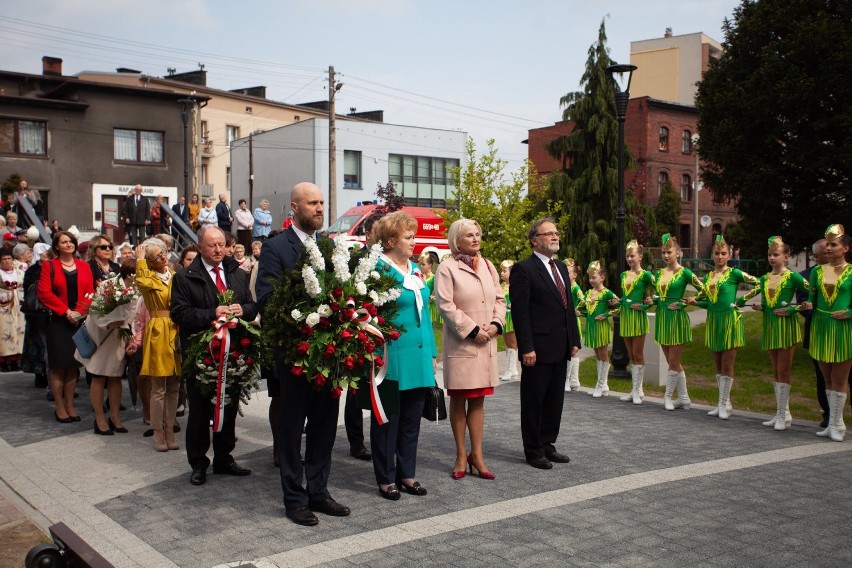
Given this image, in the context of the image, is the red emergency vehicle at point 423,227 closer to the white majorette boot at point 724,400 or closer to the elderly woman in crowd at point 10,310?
the elderly woman in crowd at point 10,310

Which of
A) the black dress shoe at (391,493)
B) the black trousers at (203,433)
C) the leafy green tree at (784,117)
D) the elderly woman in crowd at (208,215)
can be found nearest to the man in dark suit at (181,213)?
→ the elderly woman in crowd at (208,215)

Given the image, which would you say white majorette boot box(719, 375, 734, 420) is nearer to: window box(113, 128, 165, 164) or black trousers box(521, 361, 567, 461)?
black trousers box(521, 361, 567, 461)

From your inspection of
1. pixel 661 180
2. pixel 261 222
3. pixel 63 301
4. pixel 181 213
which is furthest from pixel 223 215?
pixel 661 180

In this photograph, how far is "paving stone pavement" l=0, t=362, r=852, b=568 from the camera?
5379 millimetres

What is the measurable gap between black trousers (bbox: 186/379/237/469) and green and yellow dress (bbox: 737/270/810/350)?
6.17 metres

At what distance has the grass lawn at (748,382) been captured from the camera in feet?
37.3

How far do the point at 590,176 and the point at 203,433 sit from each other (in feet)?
73.9

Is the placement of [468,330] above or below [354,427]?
above

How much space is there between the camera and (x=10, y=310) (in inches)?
535

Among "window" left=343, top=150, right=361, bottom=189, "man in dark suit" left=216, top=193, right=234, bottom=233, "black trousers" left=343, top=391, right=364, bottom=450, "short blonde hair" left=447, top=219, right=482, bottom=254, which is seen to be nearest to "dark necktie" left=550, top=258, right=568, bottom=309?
"short blonde hair" left=447, top=219, right=482, bottom=254

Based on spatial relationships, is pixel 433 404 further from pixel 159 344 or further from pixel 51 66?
pixel 51 66

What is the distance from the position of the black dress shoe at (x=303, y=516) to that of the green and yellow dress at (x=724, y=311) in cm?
606

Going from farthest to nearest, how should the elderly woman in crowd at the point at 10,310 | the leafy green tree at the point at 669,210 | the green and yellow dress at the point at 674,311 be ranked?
the leafy green tree at the point at 669,210 < the elderly woman in crowd at the point at 10,310 < the green and yellow dress at the point at 674,311

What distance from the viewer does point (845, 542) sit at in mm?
5559
